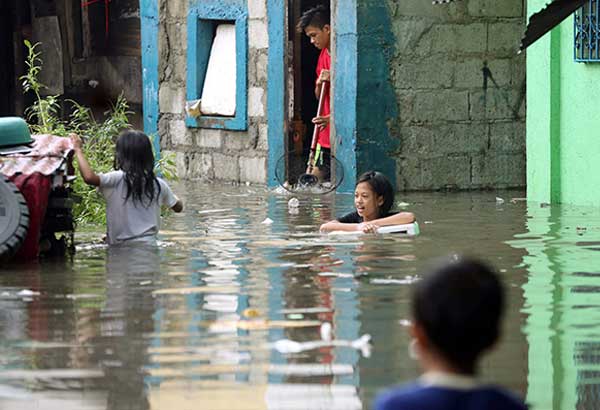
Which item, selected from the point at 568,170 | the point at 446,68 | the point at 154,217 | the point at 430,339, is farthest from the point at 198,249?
the point at 430,339

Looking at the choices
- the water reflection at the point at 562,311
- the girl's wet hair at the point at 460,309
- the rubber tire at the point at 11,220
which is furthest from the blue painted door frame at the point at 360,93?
the girl's wet hair at the point at 460,309

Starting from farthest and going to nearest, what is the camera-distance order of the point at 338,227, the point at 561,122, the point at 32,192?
1. the point at 561,122
2. the point at 338,227
3. the point at 32,192

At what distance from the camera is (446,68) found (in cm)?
1695

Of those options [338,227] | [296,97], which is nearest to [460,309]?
[338,227]

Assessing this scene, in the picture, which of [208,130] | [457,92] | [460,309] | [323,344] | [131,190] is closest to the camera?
[460,309]

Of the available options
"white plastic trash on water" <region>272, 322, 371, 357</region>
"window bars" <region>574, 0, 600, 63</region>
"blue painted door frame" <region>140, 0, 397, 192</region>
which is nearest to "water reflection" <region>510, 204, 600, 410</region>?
"white plastic trash on water" <region>272, 322, 371, 357</region>

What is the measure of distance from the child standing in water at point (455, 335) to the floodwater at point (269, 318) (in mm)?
2359

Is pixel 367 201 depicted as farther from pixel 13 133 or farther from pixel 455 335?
pixel 455 335

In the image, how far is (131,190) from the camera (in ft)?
35.3

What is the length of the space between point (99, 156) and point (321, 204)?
9.33ft

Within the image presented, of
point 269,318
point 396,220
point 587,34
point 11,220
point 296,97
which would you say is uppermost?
point 587,34

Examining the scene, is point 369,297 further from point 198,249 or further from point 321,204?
point 321,204

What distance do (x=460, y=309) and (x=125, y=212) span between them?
7.69 m

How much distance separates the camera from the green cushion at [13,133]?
34.0 ft
